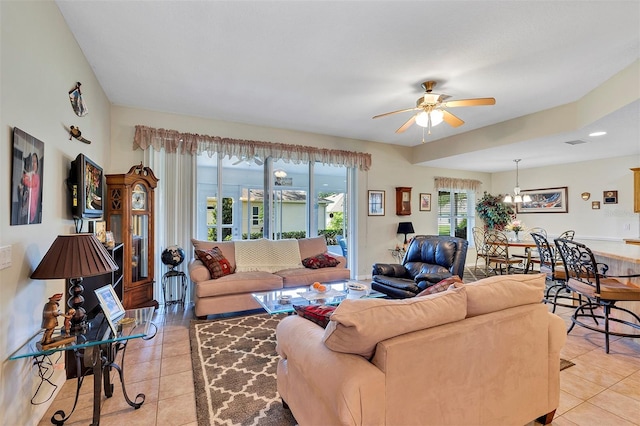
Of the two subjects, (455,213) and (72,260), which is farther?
(455,213)

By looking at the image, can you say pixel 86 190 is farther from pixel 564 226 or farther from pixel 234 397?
pixel 564 226

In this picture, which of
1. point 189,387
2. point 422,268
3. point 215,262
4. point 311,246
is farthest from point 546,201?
point 189,387

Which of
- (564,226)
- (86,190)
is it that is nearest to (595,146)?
(564,226)

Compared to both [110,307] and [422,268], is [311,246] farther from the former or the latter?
[110,307]

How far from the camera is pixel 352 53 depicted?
8.79 feet

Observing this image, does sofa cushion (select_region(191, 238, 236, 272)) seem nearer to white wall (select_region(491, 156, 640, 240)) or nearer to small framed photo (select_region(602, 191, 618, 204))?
white wall (select_region(491, 156, 640, 240))

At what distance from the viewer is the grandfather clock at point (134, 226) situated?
3.48 metres

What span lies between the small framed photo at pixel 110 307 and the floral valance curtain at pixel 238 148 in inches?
106

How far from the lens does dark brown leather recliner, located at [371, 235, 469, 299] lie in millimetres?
3416

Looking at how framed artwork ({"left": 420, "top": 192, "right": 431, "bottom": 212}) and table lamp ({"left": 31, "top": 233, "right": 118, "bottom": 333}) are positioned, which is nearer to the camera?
table lamp ({"left": 31, "top": 233, "right": 118, "bottom": 333})

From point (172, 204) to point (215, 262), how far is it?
1.13 meters

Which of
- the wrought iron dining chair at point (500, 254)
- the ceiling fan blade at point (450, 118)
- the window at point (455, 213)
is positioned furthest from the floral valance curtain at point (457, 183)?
the ceiling fan blade at point (450, 118)

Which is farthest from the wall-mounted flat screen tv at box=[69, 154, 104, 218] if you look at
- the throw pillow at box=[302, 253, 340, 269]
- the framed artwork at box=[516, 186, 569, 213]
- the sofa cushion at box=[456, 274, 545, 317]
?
the framed artwork at box=[516, 186, 569, 213]

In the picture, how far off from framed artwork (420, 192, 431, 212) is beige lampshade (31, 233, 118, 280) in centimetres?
581
